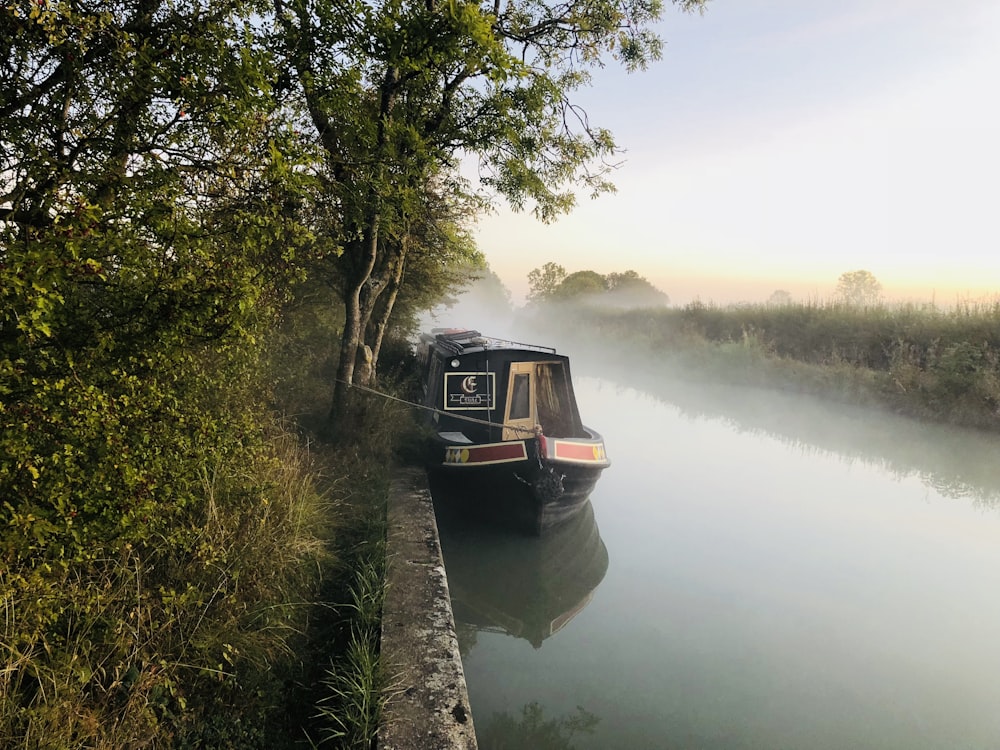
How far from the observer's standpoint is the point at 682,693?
3.70 m

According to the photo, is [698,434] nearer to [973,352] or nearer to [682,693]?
[973,352]

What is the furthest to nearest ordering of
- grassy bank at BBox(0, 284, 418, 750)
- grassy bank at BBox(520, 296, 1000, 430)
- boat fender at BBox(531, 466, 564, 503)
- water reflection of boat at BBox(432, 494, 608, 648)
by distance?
grassy bank at BBox(520, 296, 1000, 430), boat fender at BBox(531, 466, 564, 503), water reflection of boat at BBox(432, 494, 608, 648), grassy bank at BBox(0, 284, 418, 750)

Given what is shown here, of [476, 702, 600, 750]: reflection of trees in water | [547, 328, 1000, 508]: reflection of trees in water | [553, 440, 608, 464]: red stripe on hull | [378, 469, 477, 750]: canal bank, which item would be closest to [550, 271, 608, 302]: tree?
[547, 328, 1000, 508]: reflection of trees in water

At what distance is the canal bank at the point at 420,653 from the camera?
256 centimetres

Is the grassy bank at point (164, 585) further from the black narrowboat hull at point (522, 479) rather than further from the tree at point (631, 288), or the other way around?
the tree at point (631, 288)

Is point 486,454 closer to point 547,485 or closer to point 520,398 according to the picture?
point 547,485

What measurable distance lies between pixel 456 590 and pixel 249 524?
2221mm

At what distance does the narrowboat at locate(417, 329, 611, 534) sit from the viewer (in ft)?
19.0

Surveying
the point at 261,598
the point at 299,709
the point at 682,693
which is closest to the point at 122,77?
the point at 261,598

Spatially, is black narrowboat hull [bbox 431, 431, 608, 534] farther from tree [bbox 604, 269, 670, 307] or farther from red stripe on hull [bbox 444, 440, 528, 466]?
tree [bbox 604, 269, 670, 307]

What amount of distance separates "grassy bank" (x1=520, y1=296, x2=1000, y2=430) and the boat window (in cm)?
941

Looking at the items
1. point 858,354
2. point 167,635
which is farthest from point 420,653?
point 858,354

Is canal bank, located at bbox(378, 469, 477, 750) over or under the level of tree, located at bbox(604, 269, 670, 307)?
under

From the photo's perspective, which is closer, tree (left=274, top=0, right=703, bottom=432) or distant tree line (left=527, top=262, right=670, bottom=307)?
tree (left=274, top=0, right=703, bottom=432)
